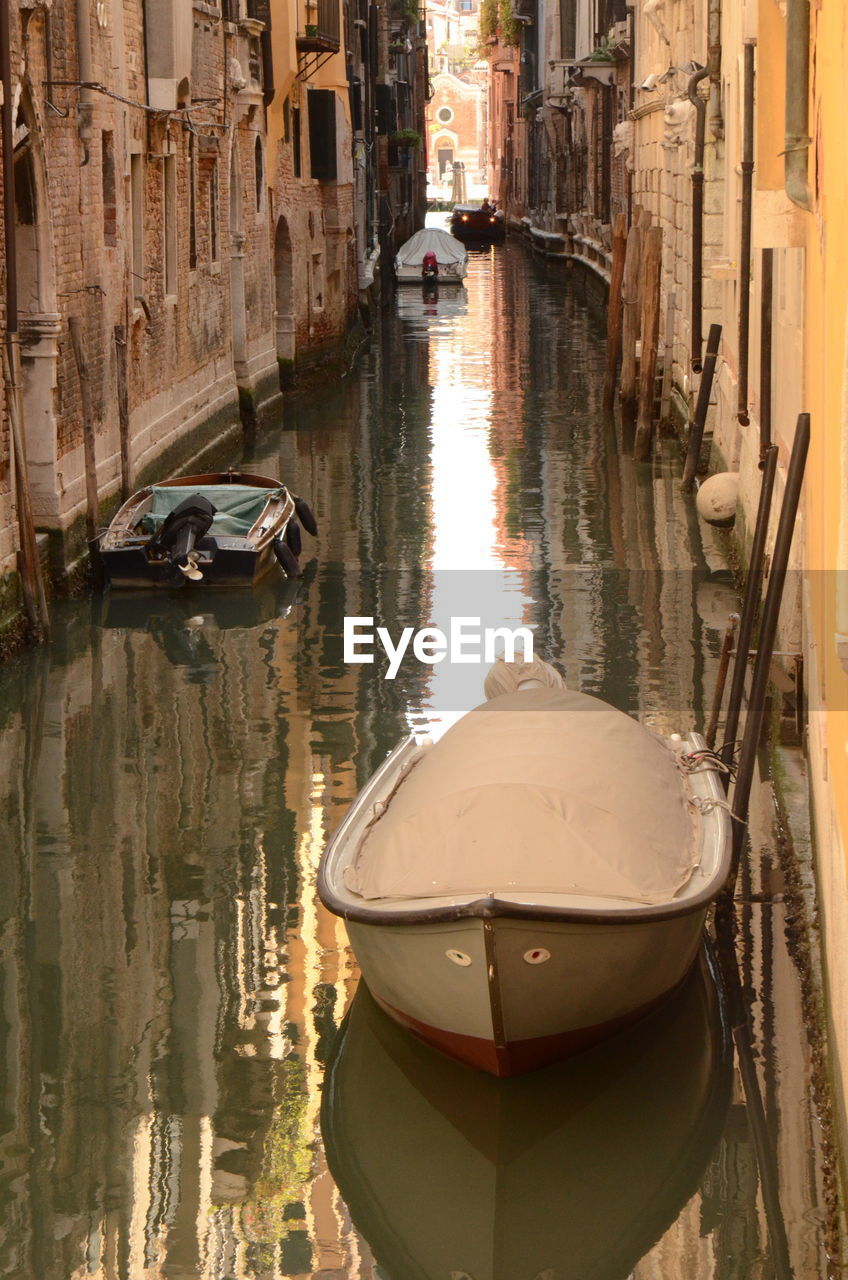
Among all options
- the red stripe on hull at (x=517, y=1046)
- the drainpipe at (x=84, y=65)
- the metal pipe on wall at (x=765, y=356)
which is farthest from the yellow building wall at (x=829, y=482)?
the drainpipe at (x=84, y=65)

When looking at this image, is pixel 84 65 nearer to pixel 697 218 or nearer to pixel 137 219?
pixel 137 219

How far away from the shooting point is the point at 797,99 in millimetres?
6941

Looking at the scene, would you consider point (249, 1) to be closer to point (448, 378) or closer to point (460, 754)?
point (448, 378)

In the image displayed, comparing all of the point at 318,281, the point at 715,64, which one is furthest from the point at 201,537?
the point at 318,281

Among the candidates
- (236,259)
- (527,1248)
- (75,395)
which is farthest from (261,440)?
(527,1248)

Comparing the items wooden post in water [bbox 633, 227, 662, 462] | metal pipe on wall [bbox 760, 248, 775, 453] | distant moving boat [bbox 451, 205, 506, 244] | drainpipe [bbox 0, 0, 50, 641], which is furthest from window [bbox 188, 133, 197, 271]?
distant moving boat [bbox 451, 205, 506, 244]

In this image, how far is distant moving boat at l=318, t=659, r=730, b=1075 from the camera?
17.3 ft

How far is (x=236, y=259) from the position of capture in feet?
66.6

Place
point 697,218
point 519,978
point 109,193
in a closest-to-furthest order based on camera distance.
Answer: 1. point 519,978
2. point 109,193
3. point 697,218

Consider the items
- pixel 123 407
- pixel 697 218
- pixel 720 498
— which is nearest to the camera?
pixel 720 498

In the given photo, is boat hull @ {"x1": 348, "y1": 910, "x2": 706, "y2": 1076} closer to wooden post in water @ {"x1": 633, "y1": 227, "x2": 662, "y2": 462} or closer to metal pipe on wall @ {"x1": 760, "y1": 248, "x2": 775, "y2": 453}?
metal pipe on wall @ {"x1": 760, "y1": 248, "x2": 775, "y2": 453}

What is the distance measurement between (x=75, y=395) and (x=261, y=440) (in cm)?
704

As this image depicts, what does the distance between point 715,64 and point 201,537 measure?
18.7 feet

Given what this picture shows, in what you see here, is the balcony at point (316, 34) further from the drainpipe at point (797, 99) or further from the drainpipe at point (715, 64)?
the drainpipe at point (797, 99)
